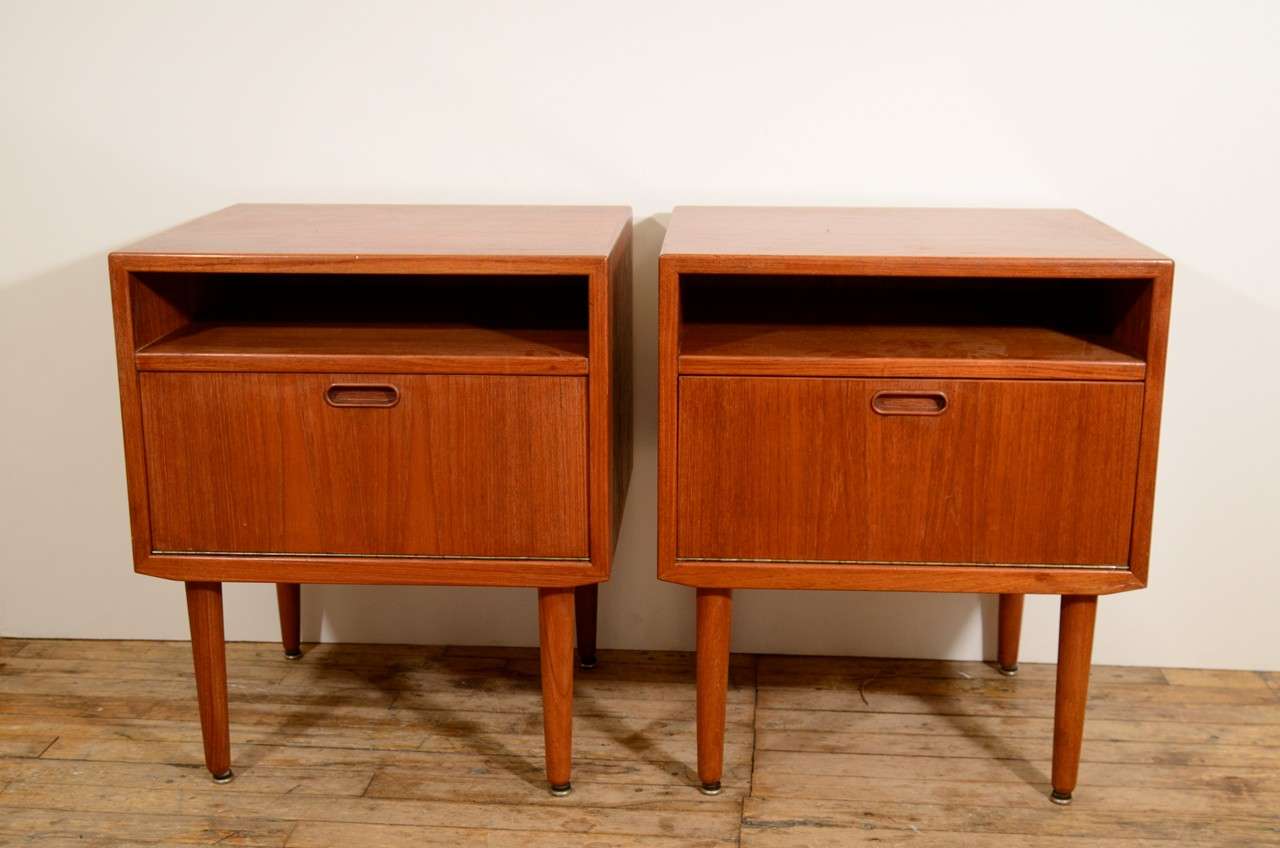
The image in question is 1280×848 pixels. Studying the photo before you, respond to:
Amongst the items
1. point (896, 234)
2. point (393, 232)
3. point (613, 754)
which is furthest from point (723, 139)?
point (613, 754)

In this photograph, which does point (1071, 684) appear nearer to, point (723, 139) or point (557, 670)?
point (557, 670)

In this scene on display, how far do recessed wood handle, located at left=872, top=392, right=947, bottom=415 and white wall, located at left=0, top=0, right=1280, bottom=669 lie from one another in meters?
0.47

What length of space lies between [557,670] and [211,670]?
→ 42 centimetres

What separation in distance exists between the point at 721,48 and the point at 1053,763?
1.01 m

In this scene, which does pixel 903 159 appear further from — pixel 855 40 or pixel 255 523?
pixel 255 523

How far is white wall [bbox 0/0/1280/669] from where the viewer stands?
1785 millimetres

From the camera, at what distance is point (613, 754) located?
173 cm

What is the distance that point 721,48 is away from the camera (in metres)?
1.80

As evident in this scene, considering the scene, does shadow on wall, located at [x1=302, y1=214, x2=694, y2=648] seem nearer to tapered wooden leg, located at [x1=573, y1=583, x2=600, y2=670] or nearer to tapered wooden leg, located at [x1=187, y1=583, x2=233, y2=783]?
tapered wooden leg, located at [x1=573, y1=583, x2=600, y2=670]

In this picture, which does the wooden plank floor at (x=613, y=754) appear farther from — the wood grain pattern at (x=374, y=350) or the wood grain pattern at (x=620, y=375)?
the wood grain pattern at (x=374, y=350)

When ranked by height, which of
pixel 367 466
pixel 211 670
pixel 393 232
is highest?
pixel 393 232

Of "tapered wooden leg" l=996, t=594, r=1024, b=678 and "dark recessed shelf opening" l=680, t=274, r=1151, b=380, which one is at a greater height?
"dark recessed shelf opening" l=680, t=274, r=1151, b=380

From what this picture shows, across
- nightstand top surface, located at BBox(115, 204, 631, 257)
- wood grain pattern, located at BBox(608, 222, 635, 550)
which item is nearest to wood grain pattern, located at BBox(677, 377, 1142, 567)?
wood grain pattern, located at BBox(608, 222, 635, 550)

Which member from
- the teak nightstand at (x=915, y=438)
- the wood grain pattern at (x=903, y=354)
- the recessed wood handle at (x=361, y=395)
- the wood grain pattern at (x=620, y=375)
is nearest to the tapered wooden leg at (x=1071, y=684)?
the teak nightstand at (x=915, y=438)
